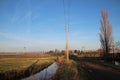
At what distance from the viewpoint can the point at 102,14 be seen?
35062 mm

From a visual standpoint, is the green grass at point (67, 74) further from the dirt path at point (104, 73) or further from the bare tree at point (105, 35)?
the bare tree at point (105, 35)

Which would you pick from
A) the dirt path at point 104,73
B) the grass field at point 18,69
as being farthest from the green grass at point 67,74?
the grass field at point 18,69

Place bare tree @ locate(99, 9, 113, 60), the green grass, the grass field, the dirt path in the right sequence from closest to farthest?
the dirt path
the green grass
the grass field
bare tree @ locate(99, 9, 113, 60)

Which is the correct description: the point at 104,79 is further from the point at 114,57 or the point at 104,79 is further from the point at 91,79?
the point at 114,57

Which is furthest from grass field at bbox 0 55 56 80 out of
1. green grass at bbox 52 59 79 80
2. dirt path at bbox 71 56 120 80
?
dirt path at bbox 71 56 120 80

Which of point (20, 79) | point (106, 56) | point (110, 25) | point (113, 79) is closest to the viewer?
point (113, 79)

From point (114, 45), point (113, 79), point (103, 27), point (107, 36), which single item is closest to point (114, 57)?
point (114, 45)

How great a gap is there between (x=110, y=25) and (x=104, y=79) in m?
24.6

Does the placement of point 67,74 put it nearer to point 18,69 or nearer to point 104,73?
point 104,73

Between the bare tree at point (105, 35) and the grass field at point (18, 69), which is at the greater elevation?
the bare tree at point (105, 35)

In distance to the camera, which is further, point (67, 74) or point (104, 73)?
point (67, 74)

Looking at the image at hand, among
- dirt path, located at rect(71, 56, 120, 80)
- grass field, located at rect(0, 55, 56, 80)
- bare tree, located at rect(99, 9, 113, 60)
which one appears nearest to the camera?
dirt path, located at rect(71, 56, 120, 80)

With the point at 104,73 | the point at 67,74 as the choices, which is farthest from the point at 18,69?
the point at 104,73

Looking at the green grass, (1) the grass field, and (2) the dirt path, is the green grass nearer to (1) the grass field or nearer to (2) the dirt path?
(2) the dirt path
